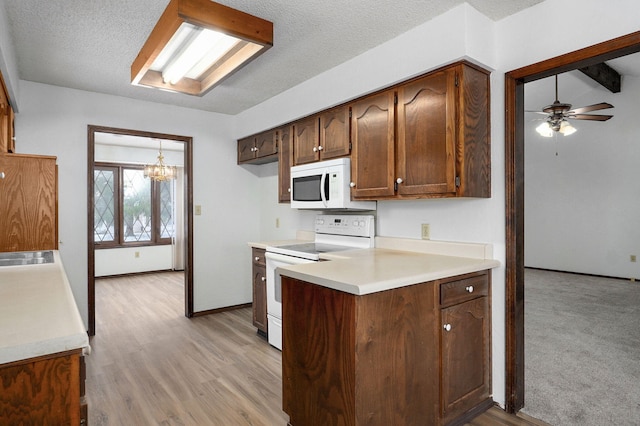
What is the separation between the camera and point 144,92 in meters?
3.56

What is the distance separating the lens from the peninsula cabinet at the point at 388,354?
1601mm

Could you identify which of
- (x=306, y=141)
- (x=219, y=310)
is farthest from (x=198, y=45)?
(x=219, y=310)

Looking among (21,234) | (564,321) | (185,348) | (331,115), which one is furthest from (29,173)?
(564,321)

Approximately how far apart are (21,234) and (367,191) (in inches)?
89.7

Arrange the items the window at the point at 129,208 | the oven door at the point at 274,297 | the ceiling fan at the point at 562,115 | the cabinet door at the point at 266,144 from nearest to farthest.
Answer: the oven door at the point at 274,297, the cabinet door at the point at 266,144, the ceiling fan at the point at 562,115, the window at the point at 129,208

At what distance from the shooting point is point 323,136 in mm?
3076

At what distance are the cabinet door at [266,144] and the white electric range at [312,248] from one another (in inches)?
37.6

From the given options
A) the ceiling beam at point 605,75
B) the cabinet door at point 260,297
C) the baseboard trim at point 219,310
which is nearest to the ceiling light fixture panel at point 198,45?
the cabinet door at point 260,297

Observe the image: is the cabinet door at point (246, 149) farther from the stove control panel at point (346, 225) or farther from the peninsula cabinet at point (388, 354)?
the peninsula cabinet at point (388, 354)

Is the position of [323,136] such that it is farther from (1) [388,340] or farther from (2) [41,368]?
(2) [41,368]

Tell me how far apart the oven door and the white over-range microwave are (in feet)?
1.69

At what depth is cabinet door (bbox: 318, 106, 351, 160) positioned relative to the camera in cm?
286

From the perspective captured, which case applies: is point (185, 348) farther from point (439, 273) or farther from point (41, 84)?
point (41, 84)

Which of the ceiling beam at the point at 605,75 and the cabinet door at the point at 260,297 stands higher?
the ceiling beam at the point at 605,75
